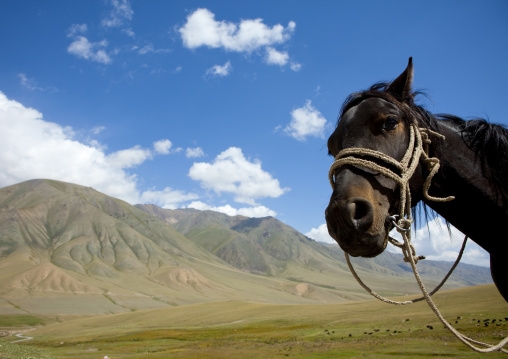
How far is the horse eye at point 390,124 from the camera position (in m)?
3.10

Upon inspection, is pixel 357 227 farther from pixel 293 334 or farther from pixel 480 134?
pixel 293 334

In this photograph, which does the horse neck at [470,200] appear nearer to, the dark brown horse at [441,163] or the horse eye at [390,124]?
the dark brown horse at [441,163]

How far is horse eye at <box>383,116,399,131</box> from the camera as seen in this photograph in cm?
310

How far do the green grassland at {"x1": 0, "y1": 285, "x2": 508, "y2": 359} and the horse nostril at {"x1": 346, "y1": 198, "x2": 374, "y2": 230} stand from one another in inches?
902

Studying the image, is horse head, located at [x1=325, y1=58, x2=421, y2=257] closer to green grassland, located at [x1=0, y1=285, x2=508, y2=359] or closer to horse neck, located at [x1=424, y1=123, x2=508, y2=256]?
horse neck, located at [x1=424, y1=123, x2=508, y2=256]

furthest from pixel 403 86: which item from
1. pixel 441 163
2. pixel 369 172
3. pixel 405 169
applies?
pixel 369 172

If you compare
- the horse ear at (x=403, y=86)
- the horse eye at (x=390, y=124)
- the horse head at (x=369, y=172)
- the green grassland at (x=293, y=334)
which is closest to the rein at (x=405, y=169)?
the horse head at (x=369, y=172)

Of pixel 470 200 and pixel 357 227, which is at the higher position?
pixel 470 200

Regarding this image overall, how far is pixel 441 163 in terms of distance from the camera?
331 centimetres

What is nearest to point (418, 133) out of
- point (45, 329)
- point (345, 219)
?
point (345, 219)

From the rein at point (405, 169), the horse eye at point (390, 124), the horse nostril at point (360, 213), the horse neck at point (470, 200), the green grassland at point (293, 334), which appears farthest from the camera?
the green grassland at point (293, 334)

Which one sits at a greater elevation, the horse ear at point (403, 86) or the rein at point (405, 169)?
the horse ear at point (403, 86)

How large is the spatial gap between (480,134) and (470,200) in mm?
733

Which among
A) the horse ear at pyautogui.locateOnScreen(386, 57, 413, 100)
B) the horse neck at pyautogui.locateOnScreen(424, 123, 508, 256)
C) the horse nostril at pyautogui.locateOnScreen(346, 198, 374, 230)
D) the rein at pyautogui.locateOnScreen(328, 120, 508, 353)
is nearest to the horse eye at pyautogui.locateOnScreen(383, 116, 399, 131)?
the rein at pyautogui.locateOnScreen(328, 120, 508, 353)
